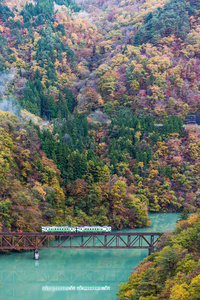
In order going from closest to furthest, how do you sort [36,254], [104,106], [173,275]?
[173,275] < [36,254] < [104,106]

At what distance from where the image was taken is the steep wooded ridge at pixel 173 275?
77.4 ft

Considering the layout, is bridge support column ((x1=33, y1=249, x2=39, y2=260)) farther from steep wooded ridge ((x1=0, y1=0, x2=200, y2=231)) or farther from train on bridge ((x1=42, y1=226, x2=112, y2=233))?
steep wooded ridge ((x1=0, y1=0, x2=200, y2=231))

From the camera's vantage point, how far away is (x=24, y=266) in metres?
41.5

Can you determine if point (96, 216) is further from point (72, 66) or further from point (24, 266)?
point (72, 66)

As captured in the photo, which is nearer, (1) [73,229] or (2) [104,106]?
(1) [73,229]

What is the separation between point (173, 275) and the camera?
27844 mm

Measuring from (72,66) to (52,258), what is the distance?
181 ft

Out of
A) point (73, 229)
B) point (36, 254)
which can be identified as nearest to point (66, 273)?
point (36, 254)

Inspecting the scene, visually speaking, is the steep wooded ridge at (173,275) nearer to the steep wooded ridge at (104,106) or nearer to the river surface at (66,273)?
the river surface at (66,273)

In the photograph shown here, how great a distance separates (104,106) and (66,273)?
4317cm

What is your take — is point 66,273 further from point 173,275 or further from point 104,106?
point 104,106

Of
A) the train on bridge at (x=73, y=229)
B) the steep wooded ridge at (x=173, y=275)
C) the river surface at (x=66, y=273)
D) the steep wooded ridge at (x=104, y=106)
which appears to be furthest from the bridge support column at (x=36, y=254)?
the steep wooded ridge at (x=173, y=275)

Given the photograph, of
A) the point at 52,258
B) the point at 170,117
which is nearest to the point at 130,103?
the point at 170,117

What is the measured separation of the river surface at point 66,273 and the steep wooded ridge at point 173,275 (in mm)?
6280
